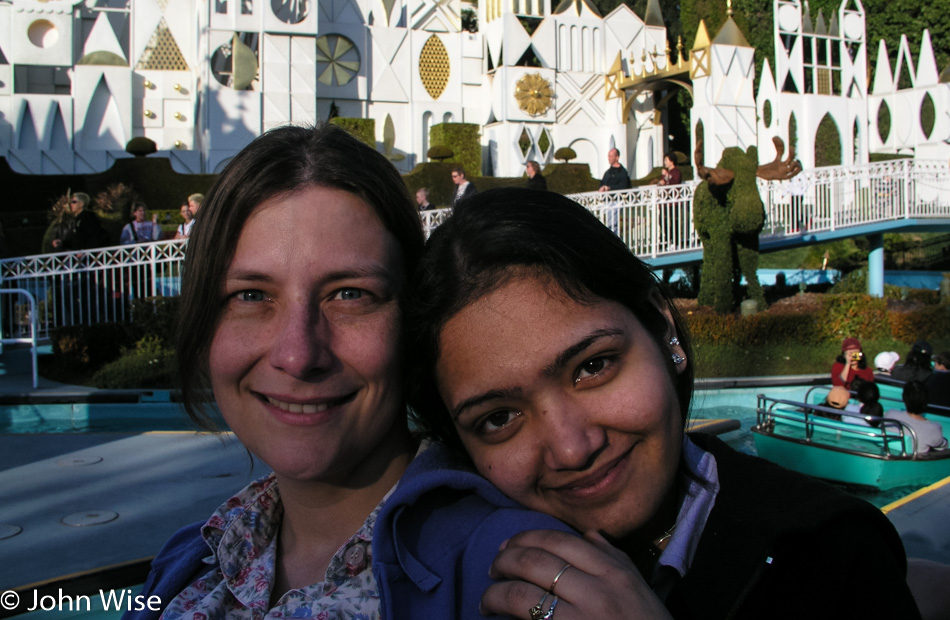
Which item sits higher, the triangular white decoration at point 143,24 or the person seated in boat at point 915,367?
the triangular white decoration at point 143,24

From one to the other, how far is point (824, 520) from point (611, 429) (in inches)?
14.2

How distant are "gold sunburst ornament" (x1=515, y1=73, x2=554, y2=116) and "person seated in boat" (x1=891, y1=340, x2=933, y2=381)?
19020 millimetres

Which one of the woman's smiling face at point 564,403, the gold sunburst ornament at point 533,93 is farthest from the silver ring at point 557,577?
the gold sunburst ornament at point 533,93

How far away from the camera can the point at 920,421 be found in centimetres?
649

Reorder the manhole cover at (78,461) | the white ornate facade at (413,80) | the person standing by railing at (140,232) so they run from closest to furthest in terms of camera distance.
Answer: the manhole cover at (78,461)
the person standing by railing at (140,232)
the white ornate facade at (413,80)

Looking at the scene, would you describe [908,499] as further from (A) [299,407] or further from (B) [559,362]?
(A) [299,407]

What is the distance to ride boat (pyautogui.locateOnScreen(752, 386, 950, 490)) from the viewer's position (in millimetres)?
6301

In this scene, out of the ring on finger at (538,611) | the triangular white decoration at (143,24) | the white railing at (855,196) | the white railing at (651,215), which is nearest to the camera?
the ring on finger at (538,611)

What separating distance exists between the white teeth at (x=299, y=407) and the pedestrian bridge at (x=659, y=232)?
8.49 meters

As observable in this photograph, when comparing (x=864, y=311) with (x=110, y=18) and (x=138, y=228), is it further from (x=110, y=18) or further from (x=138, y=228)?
(x=110, y=18)

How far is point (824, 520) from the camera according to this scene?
4.28ft

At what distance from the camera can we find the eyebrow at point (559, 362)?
1361 mm

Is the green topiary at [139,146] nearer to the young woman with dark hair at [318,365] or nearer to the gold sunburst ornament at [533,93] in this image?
the gold sunburst ornament at [533,93]

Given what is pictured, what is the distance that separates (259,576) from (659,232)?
45.4 feet
